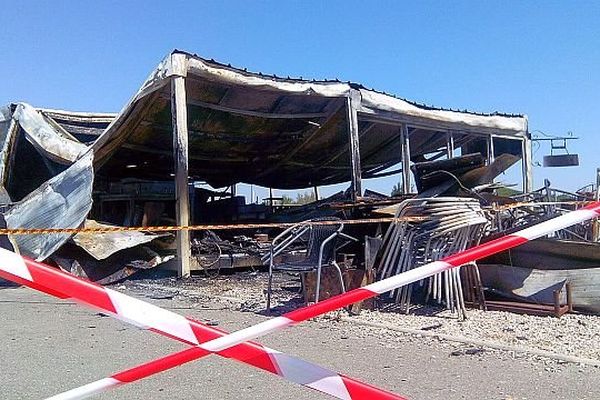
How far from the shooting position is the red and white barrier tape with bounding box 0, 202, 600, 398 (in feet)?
5.84

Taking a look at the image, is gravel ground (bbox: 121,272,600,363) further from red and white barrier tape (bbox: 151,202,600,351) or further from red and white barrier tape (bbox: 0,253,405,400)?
red and white barrier tape (bbox: 0,253,405,400)

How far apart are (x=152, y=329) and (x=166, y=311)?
0.10m

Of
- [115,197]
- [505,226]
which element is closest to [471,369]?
[505,226]

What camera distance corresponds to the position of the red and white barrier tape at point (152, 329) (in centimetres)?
178

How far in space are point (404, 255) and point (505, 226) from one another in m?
2.17

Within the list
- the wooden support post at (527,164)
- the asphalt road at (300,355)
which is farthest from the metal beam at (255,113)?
the wooden support post at (527,164)

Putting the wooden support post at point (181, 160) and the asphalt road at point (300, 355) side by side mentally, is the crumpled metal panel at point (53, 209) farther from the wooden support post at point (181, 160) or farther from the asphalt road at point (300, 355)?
the asphalt road at point (300, 355)

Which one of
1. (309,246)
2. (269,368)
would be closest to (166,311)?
(269,368)

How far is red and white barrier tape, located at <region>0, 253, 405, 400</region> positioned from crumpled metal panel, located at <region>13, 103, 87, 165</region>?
10540 mm

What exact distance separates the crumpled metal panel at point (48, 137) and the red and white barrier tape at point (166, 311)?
34.7 feet

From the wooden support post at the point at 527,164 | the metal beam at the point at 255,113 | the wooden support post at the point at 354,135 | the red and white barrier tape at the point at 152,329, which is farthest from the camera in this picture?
the wooden support post at the point at 527,164

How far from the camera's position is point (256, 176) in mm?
17078

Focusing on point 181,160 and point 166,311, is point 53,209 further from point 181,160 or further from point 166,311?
point 166,311

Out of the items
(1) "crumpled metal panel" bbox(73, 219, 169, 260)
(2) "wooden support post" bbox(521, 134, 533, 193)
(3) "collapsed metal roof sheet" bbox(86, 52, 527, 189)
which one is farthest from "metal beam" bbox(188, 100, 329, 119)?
(2) "wooden support post" bbox(521, 134, 533, 193)
